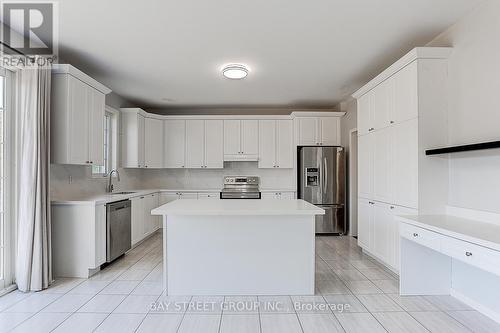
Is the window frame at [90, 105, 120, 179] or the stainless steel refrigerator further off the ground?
the window frame at [90, 105, 120, 179]

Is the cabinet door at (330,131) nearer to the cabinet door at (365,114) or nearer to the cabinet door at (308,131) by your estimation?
the cabinet door at (308,131)

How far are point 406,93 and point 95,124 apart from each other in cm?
379

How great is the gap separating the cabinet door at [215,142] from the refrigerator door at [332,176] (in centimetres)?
209

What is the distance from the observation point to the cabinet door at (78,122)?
324 centimetres

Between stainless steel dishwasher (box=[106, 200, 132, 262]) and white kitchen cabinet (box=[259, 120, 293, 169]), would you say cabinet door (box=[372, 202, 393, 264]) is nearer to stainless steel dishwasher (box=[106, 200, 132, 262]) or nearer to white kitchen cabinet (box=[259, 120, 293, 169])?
white kitchen cabinet (box=[259, 120, 293, 169])

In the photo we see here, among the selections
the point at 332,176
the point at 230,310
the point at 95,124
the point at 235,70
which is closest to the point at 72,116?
the point at 95,124

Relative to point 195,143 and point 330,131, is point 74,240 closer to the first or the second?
point 195,143

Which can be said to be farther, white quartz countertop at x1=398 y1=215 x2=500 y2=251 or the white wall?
the white wall

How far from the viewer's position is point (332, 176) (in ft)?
17.9

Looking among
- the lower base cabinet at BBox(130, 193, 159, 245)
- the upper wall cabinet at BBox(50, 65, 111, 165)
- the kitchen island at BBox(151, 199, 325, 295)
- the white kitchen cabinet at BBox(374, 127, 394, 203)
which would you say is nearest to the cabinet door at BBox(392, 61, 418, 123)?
the white kitchen cabinet at BBox(374, 127, 394, 203)

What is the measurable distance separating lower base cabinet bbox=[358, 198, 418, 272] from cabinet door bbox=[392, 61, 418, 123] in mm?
1010

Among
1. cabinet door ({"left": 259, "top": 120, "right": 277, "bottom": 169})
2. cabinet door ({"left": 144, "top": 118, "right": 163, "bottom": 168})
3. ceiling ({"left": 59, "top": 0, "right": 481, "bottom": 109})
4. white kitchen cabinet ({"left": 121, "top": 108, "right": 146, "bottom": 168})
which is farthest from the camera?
cabinet door ({"left": 259, "top": 120, "right": 277, "bottom": 169})

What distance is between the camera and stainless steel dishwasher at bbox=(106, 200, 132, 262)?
11.6 feet

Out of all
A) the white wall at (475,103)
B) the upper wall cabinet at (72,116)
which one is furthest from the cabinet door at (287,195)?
the upper wall cabinet at (72,116)
